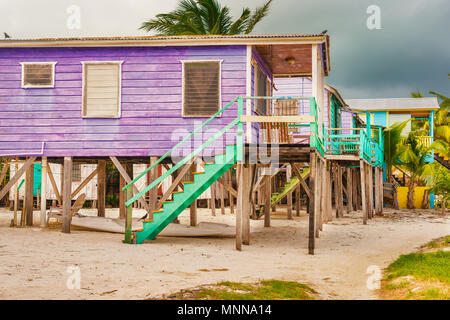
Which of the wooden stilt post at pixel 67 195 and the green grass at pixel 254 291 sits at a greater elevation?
the wooden stilt post at pixel 67 195

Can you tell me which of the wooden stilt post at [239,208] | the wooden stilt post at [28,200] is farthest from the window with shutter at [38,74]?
the wooden stilt post at [239,208]

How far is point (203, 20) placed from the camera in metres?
29.4

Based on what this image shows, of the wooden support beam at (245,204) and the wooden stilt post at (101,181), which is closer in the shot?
the wooden support beam at (245,204)

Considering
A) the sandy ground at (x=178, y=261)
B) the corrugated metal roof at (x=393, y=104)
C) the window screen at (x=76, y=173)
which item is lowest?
the sandy ground at (x=178, y=261)

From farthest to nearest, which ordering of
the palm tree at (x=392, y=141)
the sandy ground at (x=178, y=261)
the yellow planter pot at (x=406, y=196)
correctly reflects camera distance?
the yellow planter pot at (x=406, y=196)
the palm tree at (x=392, y=141)
the sandy ground at (x=178, y=261)

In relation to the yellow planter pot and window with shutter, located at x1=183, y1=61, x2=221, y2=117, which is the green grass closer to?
window with shutter, located at x1=183, y1=61, x2=221, y2=117

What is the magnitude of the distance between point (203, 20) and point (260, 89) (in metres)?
16.0

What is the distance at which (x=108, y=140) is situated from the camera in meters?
14.0

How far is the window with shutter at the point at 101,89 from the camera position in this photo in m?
14.0

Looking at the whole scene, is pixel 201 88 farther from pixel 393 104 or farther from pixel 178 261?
pixel 393 104

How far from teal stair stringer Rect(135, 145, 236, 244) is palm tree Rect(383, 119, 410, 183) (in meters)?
17.4

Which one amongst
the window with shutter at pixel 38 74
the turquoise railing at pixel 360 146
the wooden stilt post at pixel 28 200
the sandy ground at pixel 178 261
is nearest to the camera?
the sandy ground at pixel 178 261

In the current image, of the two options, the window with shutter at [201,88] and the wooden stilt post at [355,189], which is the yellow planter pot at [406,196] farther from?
the window with shutter at [201,88]

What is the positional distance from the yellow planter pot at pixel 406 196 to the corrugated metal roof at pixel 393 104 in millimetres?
5637
